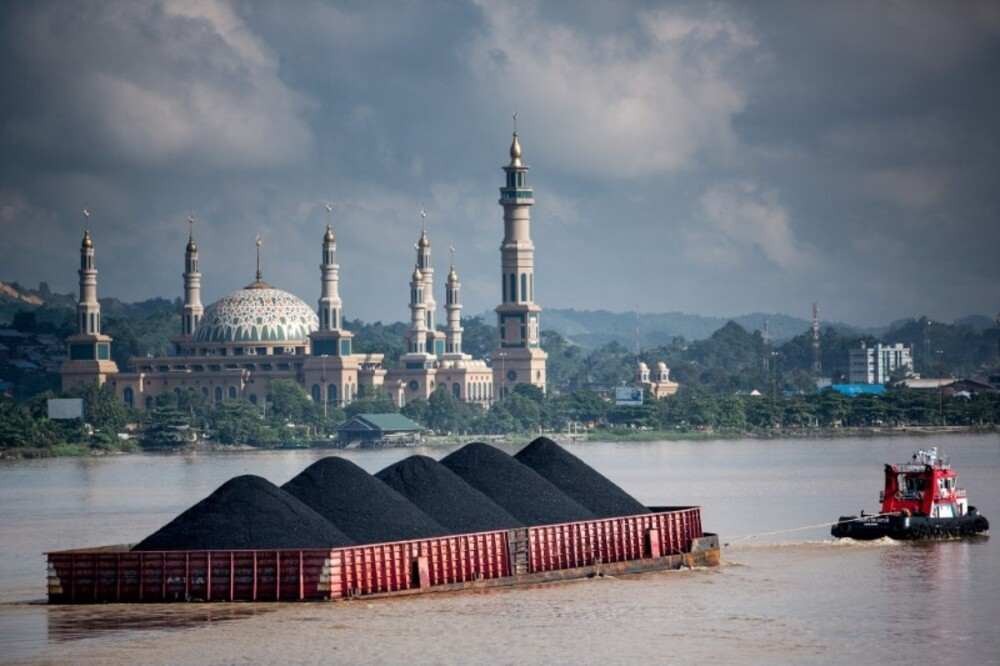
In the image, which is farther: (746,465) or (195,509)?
(746,465)

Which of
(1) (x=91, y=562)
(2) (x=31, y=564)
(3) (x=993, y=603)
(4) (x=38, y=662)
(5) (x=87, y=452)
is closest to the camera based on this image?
(4) (x=38, y=662)

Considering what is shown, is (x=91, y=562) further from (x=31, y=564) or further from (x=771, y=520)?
(x=771, y=520)

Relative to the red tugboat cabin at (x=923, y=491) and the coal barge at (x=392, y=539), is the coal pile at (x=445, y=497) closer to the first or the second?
the coal barge at (x=392, y=539)

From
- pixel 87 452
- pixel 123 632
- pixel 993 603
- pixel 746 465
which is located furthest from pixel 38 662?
pixel 87 452

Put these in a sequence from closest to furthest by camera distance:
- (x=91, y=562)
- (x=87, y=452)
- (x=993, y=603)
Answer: (x=91, y=562) < (x=993, y=603) < (x=87, y=452)

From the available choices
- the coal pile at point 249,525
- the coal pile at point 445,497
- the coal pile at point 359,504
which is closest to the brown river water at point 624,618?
the coal pile at point 249,525

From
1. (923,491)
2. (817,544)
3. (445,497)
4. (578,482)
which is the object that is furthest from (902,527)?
(445,497)
